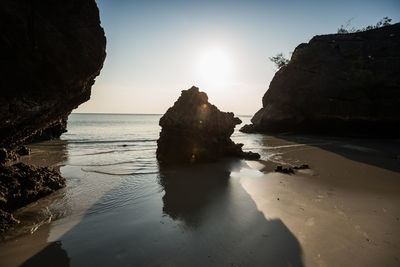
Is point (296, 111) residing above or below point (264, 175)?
above

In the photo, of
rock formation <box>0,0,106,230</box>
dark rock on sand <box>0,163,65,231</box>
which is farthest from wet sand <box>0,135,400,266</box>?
rock formation <box>0,0,106,230</box>

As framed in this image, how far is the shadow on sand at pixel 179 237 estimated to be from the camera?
350cm

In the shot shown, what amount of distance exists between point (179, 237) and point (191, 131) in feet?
26.9

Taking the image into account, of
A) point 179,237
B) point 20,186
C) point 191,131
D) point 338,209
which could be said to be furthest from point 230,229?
point 191,131

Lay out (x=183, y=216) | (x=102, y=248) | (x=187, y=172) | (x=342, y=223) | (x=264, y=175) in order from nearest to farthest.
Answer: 1. (x=102, y=248)
2. (x=342, y=223)
3. (x=183, y=216)
4. (x=264, y=175)
5. (x=187, y=172)

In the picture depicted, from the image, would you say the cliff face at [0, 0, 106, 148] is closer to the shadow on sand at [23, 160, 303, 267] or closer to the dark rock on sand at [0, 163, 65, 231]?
the dark rock on sand at [0, 163, 65, 231]

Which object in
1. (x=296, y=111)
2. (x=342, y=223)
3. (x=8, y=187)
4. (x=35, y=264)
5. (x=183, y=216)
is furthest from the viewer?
(x=296, y=111)

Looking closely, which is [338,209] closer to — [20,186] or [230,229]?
[230,229]

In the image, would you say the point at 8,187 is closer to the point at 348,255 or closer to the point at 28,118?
the point at 28,118

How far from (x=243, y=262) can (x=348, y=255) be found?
182cm

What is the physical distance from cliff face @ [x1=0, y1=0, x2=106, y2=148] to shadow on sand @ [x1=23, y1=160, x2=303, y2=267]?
10.4ft

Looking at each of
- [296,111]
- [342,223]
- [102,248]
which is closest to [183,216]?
[102,248]

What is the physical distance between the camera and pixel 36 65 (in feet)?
16.8

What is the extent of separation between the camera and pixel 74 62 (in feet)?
19.0
